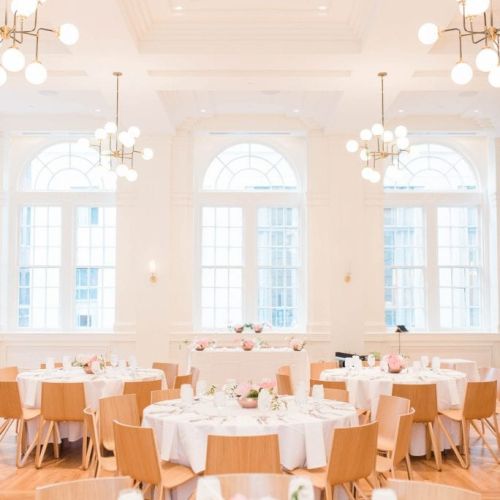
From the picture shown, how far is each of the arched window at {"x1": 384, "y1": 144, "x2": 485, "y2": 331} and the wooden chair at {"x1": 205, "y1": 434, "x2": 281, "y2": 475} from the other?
28.5 feet

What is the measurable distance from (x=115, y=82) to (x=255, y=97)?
8.76 feet

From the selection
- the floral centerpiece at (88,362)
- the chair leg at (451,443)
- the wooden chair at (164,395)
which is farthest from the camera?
the floral centerpiece at (88,362)

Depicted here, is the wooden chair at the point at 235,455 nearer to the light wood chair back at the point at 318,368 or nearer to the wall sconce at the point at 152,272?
the light wood chair back at the point at 318,368

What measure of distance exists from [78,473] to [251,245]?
6596 mm

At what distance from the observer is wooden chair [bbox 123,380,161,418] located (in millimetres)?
6535

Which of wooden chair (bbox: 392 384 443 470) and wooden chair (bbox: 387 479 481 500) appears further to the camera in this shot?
wooden chair (bbox: 392 384 443 470)

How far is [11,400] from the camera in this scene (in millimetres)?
6684

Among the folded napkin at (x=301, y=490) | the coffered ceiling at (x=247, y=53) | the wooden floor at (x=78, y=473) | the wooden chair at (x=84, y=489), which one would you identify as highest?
the coffered ceiling at (x=247, y=53)

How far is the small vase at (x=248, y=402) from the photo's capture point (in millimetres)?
5273

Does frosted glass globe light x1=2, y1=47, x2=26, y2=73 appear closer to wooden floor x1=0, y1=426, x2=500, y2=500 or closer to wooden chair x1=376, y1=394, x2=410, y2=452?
wooden floor x1=0, y1=426, x2=500, y2=500

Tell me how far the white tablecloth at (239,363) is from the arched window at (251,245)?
195 cm

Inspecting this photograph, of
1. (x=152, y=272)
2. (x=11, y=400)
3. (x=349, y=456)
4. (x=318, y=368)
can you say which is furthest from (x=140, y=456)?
(x=152, y=272)

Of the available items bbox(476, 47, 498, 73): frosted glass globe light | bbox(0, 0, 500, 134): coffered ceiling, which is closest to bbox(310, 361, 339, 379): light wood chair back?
bbox(0, 0, 500, 134): coffered ceiling

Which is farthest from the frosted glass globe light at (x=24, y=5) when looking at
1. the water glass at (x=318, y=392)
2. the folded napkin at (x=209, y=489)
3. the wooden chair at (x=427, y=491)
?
the water glass at (x=318, y=392)
